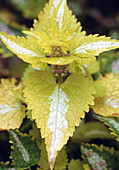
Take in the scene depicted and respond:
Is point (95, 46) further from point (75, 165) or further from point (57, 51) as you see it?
point (75, 165)

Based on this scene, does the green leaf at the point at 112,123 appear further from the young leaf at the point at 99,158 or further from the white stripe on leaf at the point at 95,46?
the white stripe on leaf at the point at 95,46

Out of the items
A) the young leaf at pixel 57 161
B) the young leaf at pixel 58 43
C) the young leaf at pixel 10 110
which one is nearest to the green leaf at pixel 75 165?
the young leaf at pixel 57 161

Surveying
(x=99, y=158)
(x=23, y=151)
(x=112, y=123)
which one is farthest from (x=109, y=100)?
(x=23, y=151)

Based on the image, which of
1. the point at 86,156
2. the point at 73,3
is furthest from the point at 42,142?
the point at 73,3

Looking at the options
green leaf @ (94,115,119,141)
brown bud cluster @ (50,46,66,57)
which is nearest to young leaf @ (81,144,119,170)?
green leaf @ (94,115,119,141)

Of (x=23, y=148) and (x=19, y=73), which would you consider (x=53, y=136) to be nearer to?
(x=23, y=148)

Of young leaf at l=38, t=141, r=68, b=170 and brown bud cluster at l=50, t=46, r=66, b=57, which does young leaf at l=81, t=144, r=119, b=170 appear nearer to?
young leaf at l=38, t=141, r=68, b=170

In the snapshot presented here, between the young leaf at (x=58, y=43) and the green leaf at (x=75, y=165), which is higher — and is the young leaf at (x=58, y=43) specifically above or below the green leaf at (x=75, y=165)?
above
